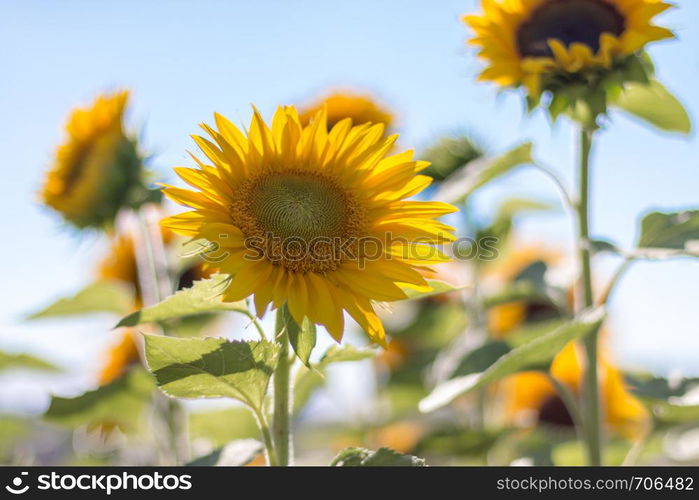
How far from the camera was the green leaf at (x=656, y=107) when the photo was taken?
6.19 feet

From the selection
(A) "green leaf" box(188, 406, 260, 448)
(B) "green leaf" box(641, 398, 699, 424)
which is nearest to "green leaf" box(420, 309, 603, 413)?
(B) "green leaf" box(641, 398, 699, 424)

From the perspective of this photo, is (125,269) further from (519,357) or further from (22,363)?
(519,357)

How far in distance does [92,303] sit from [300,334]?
52.8 inches

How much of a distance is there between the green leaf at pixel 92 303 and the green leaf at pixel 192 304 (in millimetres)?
1096

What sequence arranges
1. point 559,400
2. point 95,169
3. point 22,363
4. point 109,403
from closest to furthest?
point 109,403 → point 95,169 → point 22,363 → point 559,400

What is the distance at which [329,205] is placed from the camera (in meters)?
1.33

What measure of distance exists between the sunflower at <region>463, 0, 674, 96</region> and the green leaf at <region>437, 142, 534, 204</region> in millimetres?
155

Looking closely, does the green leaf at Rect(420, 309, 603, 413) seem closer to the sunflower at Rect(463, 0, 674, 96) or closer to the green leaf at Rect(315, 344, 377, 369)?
the green leaf at Rect(315, 344, 377, 369)

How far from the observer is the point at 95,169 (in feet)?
7.20

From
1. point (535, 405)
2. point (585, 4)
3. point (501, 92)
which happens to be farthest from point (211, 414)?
point (585, 4)

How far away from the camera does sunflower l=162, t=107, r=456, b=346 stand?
1186mm

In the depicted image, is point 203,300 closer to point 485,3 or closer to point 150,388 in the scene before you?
point 150,388
